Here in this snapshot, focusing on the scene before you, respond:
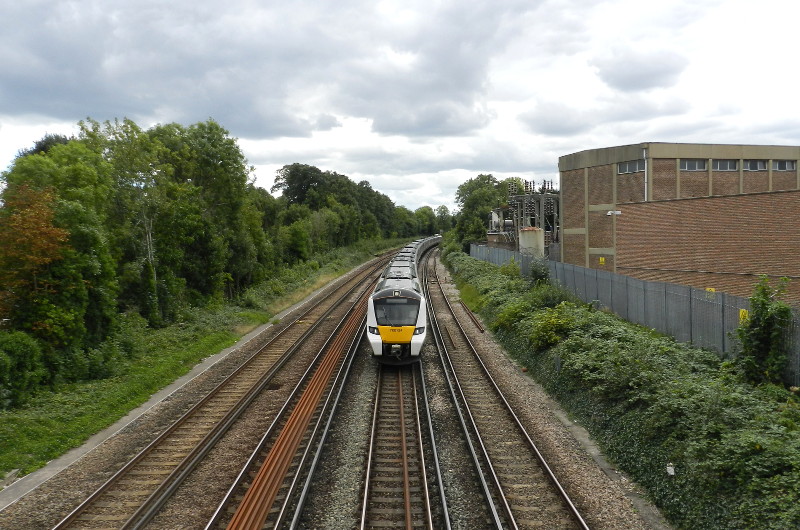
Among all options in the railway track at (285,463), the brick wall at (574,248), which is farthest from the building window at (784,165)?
the railway track at (285,463)

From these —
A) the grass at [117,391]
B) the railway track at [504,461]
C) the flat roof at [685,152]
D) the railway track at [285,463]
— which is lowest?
the railway track at [504,461]

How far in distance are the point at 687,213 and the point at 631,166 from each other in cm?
1337

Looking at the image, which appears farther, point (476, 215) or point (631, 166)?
point (476, 215)

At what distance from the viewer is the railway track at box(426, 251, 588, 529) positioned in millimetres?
8641

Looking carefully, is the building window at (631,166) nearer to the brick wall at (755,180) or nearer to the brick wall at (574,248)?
the brick wall at (574,248)

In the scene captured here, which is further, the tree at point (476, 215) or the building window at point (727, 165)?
the tree at point (476, 215)

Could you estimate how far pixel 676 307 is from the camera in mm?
17188

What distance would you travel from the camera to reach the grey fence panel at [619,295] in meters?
21.1

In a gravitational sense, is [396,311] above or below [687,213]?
below

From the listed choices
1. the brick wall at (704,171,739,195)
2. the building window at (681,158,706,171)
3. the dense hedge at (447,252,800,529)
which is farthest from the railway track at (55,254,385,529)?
the brick wall at (704,171,739,195)

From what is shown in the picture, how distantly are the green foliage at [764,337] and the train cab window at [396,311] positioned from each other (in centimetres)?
859

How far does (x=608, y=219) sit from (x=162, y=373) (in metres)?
30.3

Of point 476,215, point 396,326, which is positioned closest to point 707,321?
point 396,326

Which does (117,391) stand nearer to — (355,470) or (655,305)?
(355,470)
